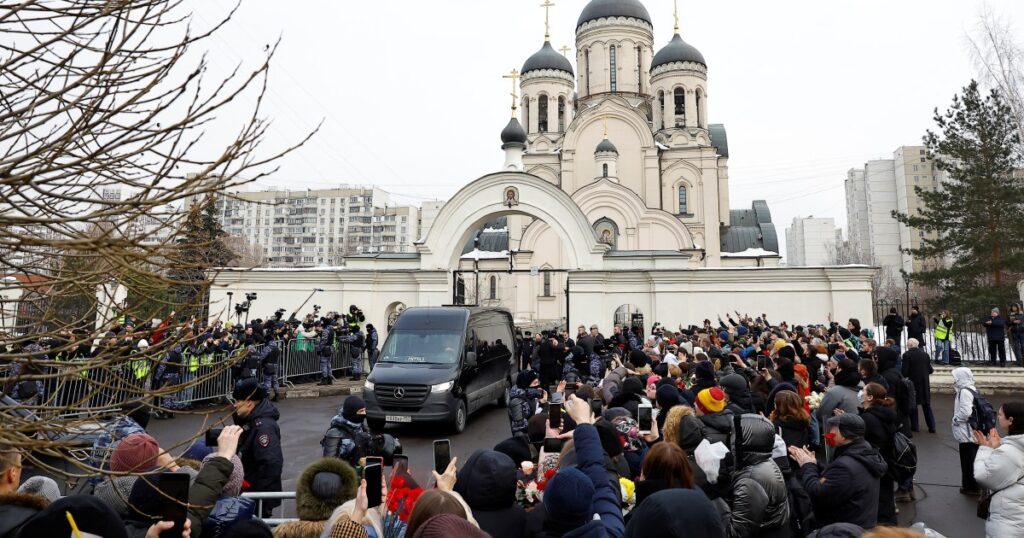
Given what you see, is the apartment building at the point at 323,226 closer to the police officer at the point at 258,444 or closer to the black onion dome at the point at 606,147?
the black onion dome at the point at 606,147

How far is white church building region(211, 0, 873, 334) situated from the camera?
20.5 meters

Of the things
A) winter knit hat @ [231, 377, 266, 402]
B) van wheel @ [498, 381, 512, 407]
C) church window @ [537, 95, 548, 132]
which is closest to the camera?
winter knit hat @ [231, 377, 266, 402]

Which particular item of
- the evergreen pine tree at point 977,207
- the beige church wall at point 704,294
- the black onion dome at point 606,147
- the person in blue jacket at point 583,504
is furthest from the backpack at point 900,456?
the black onion dome at point 606,147

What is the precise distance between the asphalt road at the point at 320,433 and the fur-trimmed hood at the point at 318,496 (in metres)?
5.01

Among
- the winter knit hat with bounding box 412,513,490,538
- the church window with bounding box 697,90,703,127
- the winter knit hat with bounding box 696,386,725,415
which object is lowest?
the winter knit hat with bounding box 412,513,490,538

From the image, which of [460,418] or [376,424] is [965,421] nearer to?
[460,418]

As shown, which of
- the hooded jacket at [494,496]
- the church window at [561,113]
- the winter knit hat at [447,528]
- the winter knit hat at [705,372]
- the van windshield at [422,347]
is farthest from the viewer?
the church window at [561,113]

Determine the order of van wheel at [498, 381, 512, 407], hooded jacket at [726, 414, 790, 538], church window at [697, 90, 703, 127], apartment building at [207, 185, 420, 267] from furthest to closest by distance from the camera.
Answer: apartment building at [207, 185, 420, 267] → church window at [697, 90, 703, 127] → van wheel at [498, 381, 512, 407] → hooded jacket at [726, 414, 790, 538]

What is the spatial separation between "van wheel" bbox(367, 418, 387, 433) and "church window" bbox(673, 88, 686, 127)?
113 feet

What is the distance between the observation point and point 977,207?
20.1 m

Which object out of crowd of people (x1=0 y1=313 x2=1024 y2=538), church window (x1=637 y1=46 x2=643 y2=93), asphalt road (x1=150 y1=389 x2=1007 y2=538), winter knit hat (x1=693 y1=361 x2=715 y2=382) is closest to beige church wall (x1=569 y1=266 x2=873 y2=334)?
asphalt road (x1=150 y1=389 x2=1007 y2=538)

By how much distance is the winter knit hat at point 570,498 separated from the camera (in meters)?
2.76

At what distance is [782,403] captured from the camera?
17.1 feet

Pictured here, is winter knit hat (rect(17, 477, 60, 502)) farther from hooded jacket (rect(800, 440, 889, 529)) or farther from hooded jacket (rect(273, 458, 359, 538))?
hooded jacket (rect(800, 440, 889, 529))
